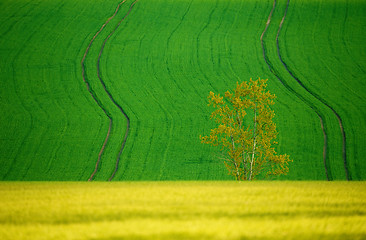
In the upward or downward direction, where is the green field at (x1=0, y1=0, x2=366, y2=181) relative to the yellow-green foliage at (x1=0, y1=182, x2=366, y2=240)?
downward

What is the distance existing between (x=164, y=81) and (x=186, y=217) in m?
33.0

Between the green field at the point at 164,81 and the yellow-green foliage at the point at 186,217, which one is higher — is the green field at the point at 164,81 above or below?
below

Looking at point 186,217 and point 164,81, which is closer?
point 186,217

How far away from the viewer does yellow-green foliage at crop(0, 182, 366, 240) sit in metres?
5.82

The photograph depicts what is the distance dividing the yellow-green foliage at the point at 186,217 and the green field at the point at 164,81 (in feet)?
58.3

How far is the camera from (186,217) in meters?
7.21

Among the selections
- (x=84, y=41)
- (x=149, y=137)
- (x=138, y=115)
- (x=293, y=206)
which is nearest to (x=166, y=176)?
(x=149, y=137)

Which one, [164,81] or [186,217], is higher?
[186,217]

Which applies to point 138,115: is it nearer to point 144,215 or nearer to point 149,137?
point 149,137

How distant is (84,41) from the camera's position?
47.7 m

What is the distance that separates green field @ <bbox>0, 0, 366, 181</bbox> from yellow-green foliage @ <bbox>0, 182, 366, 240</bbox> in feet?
58.3

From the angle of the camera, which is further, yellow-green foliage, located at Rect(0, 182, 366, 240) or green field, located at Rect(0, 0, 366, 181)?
green field, located at Rect(0, 0, 366, 181)

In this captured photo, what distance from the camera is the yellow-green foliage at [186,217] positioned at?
5816 millimetres

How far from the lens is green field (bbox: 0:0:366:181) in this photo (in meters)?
29.1
